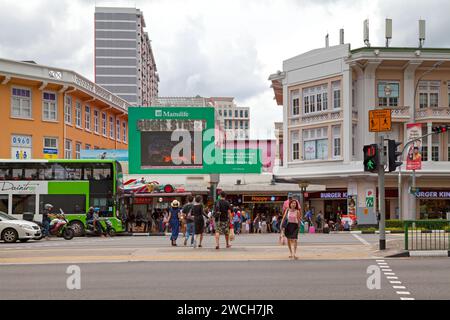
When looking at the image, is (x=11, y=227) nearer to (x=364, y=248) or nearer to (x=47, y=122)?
(x=364, y=248)

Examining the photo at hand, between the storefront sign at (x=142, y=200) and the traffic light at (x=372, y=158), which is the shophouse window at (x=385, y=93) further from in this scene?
the traffic light at (x=372, y=158)

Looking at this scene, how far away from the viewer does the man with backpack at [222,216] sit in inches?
754

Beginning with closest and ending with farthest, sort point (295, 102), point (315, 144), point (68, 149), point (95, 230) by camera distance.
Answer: point (95, 230) < point (315, 144) < point (68, 149) < point (295, 102)

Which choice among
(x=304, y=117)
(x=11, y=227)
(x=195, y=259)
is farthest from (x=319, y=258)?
(x=304, y=117)

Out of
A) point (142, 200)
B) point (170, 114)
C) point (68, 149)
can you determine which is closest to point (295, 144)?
point (170, 114)

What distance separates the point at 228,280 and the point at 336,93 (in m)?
34.7

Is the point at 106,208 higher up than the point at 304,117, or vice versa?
the point at 304,117

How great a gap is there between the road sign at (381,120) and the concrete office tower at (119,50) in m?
111

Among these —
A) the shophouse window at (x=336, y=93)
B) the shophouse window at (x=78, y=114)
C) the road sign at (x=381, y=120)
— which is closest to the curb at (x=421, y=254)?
the road sign at (x=381, y=120)

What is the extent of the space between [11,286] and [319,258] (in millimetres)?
8273

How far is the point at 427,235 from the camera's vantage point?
59.0ft

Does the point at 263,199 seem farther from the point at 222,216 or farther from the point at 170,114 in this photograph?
the point at 222,216

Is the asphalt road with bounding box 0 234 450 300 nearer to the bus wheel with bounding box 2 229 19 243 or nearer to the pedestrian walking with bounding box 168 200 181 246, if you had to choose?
the pedestrian walking with bounding box 168 200 181 246
